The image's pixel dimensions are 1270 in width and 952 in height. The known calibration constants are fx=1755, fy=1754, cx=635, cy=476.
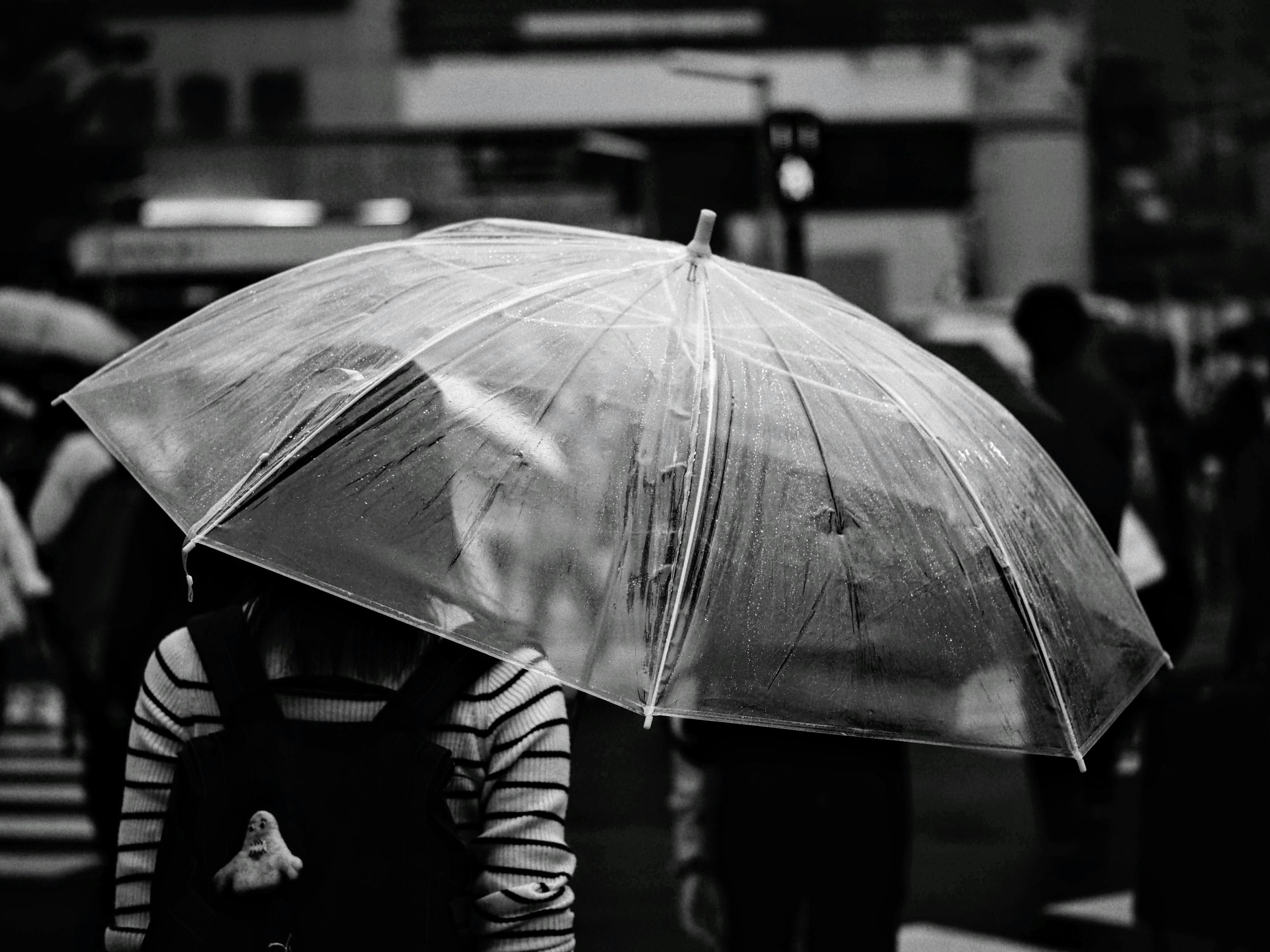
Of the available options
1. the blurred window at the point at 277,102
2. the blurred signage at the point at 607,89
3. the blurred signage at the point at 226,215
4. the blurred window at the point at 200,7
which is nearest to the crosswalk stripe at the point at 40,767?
the blurred signage at the point at 226,215

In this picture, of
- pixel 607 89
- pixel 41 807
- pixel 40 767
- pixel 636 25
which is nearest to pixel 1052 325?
pixel 41 807

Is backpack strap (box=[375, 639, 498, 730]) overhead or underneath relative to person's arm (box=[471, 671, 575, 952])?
overhead

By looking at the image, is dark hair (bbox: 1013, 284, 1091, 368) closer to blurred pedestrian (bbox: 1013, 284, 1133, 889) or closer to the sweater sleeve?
blurred pedestrian (bbox: 1013, 284, 1133, 889)

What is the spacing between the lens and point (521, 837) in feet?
7.47

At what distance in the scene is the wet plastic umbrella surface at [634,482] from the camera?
2348 millimetres

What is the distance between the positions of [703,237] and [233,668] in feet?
3.12

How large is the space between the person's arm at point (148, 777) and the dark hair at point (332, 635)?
0.11 meters

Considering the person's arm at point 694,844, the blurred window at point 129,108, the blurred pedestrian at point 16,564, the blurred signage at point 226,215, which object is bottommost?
the person's arm at point 694,844

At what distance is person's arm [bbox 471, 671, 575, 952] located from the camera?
2.27 metres

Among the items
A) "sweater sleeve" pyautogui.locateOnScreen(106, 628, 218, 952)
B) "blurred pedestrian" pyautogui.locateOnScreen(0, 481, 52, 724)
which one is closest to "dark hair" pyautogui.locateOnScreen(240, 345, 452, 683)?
"sweater sleeve" pyautogui.locateOnScreen(106, 628, 218, 952)

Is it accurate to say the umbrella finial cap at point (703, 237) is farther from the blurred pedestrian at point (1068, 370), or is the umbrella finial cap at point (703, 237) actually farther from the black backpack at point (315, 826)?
the blurred pedestrian at point (1068, 370)

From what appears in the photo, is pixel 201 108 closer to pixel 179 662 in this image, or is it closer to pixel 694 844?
pixel 694 844

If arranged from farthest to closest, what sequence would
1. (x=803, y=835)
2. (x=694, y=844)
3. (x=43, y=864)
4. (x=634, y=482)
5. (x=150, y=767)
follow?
(x=43, y=864) → (x=694, y=844) → (x=803, y=835) → (x=634, y=482) → (x=150, y=767)

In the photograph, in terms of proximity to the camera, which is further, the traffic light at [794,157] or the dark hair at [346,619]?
the traffic light at [794,157]
